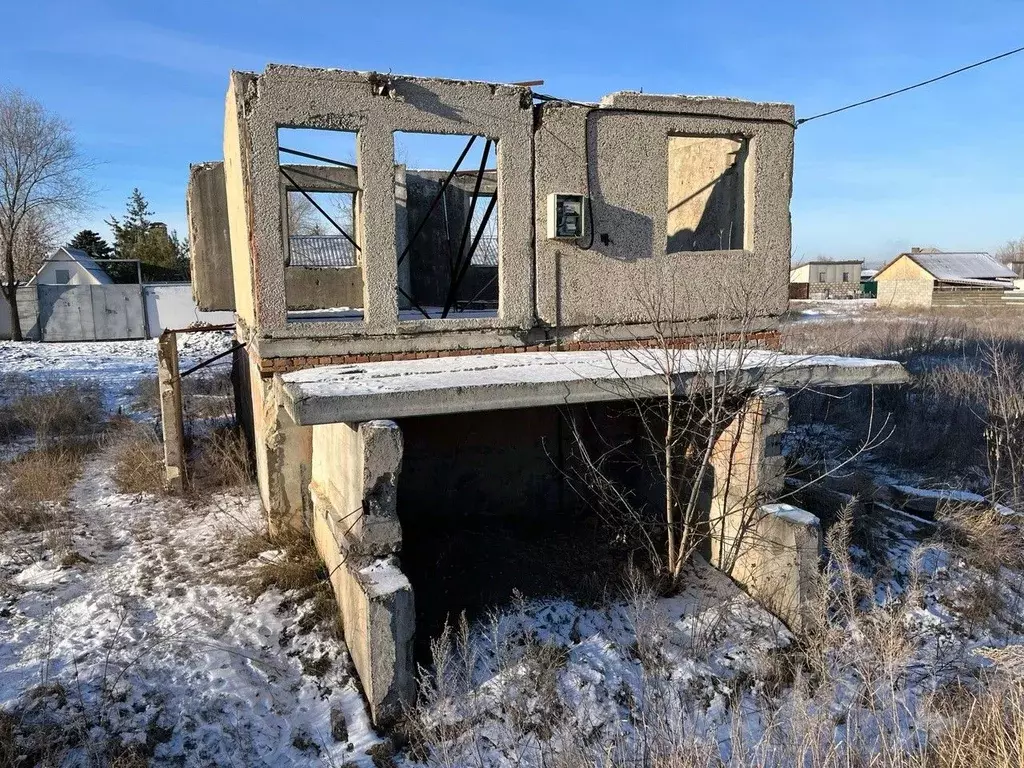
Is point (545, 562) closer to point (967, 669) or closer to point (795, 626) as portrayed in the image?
point (795, 626)

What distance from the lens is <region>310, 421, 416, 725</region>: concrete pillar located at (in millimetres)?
4238

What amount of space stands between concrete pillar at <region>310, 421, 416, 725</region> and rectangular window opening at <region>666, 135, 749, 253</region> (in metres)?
4.89

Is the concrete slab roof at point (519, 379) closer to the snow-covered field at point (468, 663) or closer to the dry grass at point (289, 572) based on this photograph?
the snow-covered field at point (468, 663)

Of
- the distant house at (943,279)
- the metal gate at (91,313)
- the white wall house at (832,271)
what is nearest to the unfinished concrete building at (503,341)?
the metal gate at (91,313)

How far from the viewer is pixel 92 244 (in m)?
34.6

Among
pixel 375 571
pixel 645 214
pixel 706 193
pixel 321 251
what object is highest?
pixel 321 251

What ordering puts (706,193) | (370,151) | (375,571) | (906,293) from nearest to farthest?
(375,571) → (370,151) → (706,193) → (906,293)

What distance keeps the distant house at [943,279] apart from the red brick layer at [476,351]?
33.2 meters

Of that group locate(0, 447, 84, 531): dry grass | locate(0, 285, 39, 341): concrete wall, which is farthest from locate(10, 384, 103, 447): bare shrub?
locate(0, 285, 39, 341): concrete wall

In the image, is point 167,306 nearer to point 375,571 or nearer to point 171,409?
point 171,409

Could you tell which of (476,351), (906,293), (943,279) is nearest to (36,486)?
(476,351)

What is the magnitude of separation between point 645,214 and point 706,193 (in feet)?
5.97

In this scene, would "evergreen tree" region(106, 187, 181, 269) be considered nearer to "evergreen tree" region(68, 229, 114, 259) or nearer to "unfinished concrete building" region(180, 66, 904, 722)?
"evergreen tree" region(68, 229, 114, 259)

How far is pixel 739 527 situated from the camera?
584cm
